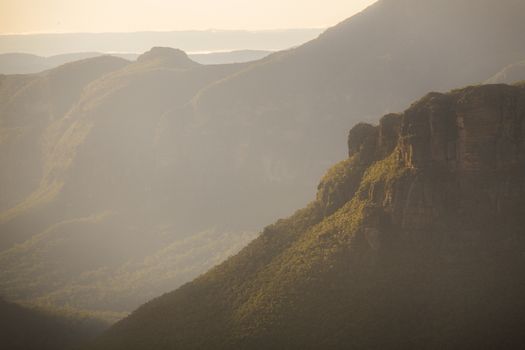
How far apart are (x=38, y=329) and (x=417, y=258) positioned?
7571cm

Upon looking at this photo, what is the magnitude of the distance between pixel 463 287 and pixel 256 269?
2836 centimetres

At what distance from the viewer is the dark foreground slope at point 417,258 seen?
226ft

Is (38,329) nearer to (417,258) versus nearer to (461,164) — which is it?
(417,258)

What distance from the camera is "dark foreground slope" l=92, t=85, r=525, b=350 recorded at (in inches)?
2709

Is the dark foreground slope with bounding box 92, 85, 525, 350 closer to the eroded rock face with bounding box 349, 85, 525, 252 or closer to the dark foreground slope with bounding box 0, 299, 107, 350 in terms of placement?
the eroded rock face with bounding box 349, 85, 525, 252

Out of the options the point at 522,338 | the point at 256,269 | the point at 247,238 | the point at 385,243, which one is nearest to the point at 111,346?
the point at 256,269

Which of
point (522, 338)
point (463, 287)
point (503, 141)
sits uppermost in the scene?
point (503, 141)

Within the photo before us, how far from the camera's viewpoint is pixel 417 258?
2938 inches

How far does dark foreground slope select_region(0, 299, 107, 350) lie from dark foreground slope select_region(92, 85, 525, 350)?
41.1m

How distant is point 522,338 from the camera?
63.9 meters

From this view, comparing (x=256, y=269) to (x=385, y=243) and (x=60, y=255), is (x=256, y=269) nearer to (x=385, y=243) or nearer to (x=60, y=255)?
(x=385, y=243)

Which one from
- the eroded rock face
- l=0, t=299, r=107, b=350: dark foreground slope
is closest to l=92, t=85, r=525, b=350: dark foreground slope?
the eroded rock face

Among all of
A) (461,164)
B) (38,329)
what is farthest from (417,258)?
(38,329)

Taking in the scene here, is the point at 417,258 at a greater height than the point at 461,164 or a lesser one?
lesser
